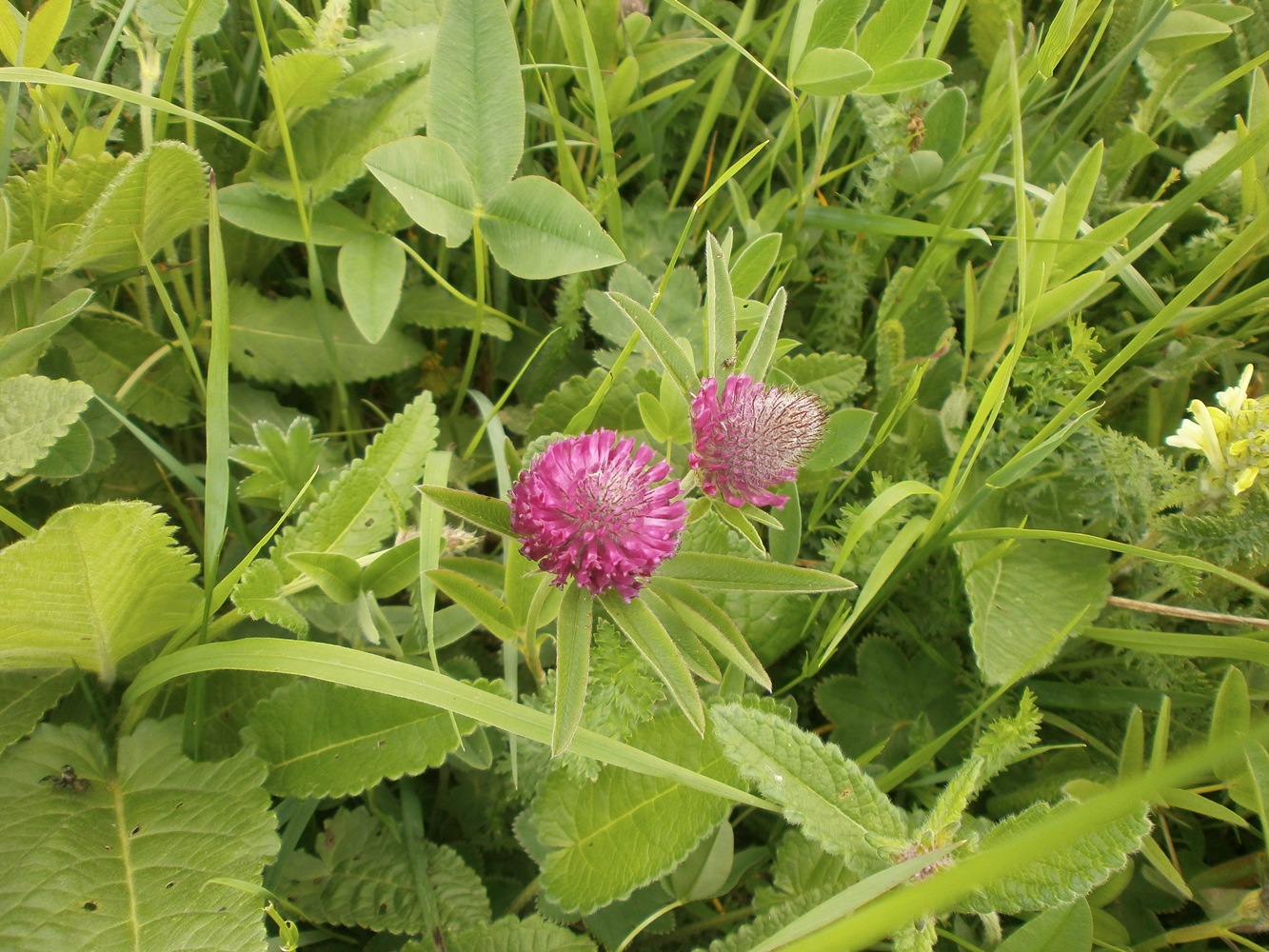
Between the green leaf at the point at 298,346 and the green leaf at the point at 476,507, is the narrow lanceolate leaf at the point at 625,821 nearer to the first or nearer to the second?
the green leaf at the point at 476,507

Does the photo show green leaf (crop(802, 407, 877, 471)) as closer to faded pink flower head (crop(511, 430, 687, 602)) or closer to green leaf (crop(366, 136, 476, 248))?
faded pink flower head (crop(511, 430, 687, 602))

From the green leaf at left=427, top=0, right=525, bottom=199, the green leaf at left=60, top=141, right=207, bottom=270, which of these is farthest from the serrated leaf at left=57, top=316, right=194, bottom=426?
the green leaf at left=427, top=0, right=525, bottom=199

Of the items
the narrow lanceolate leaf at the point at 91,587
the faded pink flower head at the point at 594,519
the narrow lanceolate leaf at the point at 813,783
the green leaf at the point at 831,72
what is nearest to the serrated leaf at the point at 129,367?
the narrow lanceolate leaf at the point at 91,587

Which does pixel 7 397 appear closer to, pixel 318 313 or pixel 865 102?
pixel 318 313

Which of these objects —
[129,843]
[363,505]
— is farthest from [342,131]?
[129,843]

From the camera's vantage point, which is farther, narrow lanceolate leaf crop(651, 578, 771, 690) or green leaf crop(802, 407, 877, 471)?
green leaf crop(802, 407, 877, 471)

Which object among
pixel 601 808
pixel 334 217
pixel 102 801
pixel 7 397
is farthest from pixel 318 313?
pixel 601 808
